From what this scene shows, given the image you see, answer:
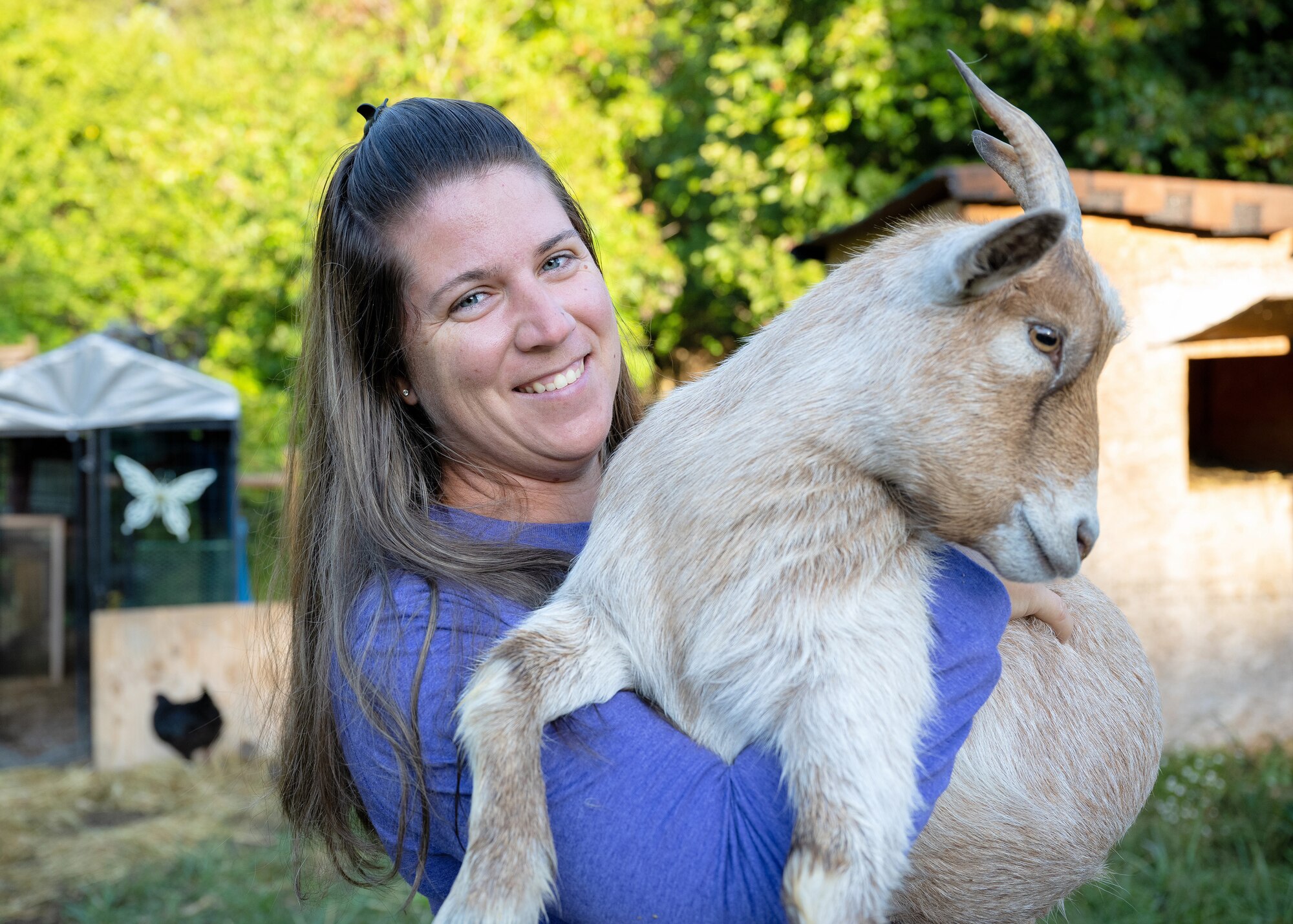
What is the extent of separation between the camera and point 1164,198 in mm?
4957

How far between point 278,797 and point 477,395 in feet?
2.83

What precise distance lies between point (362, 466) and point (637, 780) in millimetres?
747

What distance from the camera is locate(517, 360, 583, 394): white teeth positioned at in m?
1.73

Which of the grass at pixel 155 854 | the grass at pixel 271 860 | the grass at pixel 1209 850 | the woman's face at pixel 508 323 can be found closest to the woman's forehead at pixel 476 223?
the woman's face at pixel 508 323

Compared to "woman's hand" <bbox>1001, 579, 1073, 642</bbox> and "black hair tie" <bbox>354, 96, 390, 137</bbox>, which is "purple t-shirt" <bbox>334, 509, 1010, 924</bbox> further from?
"black hair tie" <bbox>354, 96, 390, 137</bbox>

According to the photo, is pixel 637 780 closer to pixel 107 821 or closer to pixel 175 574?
pixel 107 821

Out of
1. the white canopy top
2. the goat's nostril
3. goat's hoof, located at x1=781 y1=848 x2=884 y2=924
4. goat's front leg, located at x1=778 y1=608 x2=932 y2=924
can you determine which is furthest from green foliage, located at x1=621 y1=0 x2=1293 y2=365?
goat's hoof, located at x1=781 y1=848 x2=884 y2=924

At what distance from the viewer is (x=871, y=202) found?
7953 millimetres

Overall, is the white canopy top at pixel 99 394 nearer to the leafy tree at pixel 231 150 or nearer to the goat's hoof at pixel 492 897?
the leafy tree at pixel 231 150

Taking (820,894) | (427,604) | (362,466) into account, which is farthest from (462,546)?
(820,894)

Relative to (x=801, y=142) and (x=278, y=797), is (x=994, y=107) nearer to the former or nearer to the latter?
(x=278, y=797)

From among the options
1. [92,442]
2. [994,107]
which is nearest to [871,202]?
[92,442]

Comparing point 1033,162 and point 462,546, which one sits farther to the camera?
point 462,546

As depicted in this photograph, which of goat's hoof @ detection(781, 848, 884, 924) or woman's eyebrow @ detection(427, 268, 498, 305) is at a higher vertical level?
woman's eyebrow @ detection(427, 268, 498, 305)
